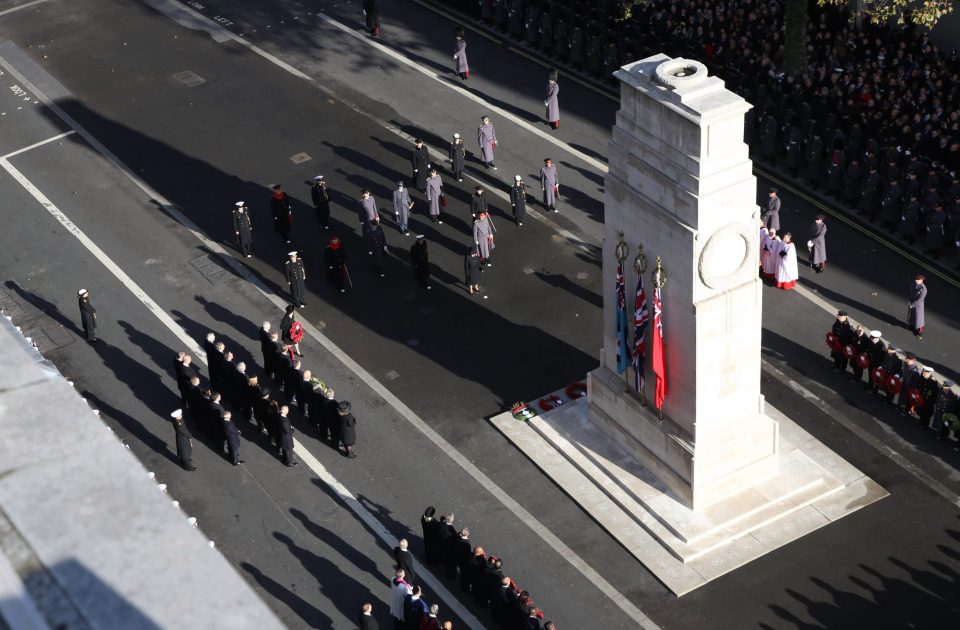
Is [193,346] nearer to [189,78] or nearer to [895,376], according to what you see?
[189,78]

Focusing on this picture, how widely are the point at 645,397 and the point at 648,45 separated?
19444 mm

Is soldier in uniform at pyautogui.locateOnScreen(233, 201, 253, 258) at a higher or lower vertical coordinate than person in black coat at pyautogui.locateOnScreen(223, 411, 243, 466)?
higher

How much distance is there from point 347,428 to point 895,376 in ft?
38.9

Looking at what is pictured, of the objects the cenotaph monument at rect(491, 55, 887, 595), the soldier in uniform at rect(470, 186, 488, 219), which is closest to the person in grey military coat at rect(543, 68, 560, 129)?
the soldier in uniform at rect(470, 186, 488, 219)

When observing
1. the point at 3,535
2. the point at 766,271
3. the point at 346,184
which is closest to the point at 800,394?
the point at 766,271

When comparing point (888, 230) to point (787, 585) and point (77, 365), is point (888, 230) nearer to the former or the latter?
point (787, 585)

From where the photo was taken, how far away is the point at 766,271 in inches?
1513

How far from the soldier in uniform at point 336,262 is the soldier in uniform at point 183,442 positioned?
6.90 metres

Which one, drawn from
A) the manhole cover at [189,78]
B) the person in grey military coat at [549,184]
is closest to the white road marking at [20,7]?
the manhole cover at [189,78]

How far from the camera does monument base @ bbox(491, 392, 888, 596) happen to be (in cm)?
3053

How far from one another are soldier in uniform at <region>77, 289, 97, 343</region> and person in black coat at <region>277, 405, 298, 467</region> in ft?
22.1

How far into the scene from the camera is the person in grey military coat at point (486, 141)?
4341 centimetres

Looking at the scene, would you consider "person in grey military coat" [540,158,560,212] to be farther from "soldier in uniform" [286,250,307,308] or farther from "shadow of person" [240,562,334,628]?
"shadow of person" [240,562,334,628]

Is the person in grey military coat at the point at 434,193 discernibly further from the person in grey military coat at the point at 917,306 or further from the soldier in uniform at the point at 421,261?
the person in grey military coat at the point at 917,306
